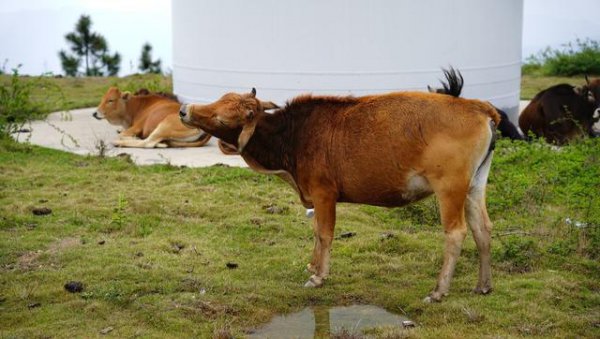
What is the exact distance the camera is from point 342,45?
12.4m

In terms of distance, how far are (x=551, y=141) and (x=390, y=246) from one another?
621cm

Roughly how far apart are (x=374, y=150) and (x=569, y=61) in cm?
1610

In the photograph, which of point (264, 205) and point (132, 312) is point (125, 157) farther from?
point (132, 312)

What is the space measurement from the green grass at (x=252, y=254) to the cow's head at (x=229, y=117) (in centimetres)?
113

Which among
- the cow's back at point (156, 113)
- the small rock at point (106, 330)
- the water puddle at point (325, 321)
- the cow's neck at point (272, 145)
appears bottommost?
the water puddle at point (325, 321)

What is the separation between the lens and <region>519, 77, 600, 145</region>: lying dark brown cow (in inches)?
500

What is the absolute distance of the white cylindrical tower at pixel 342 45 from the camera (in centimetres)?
1240

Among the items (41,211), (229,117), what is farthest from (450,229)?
(41,211)

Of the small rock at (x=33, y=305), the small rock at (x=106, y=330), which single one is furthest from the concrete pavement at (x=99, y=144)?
the small rock at (x=106, y=330)

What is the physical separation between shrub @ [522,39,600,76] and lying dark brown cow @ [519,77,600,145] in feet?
25.8

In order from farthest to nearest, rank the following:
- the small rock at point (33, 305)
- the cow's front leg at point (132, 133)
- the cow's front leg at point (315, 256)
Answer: the cow's front leg at point (132, 133), the cow's front leg at point (315, 256), the small rock at point (33, 305)

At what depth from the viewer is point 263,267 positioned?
6.97m

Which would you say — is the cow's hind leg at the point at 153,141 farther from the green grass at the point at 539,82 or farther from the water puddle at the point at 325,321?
the green grass at the point at 539,82

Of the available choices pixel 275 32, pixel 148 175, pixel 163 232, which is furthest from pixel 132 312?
pixel 275 32
